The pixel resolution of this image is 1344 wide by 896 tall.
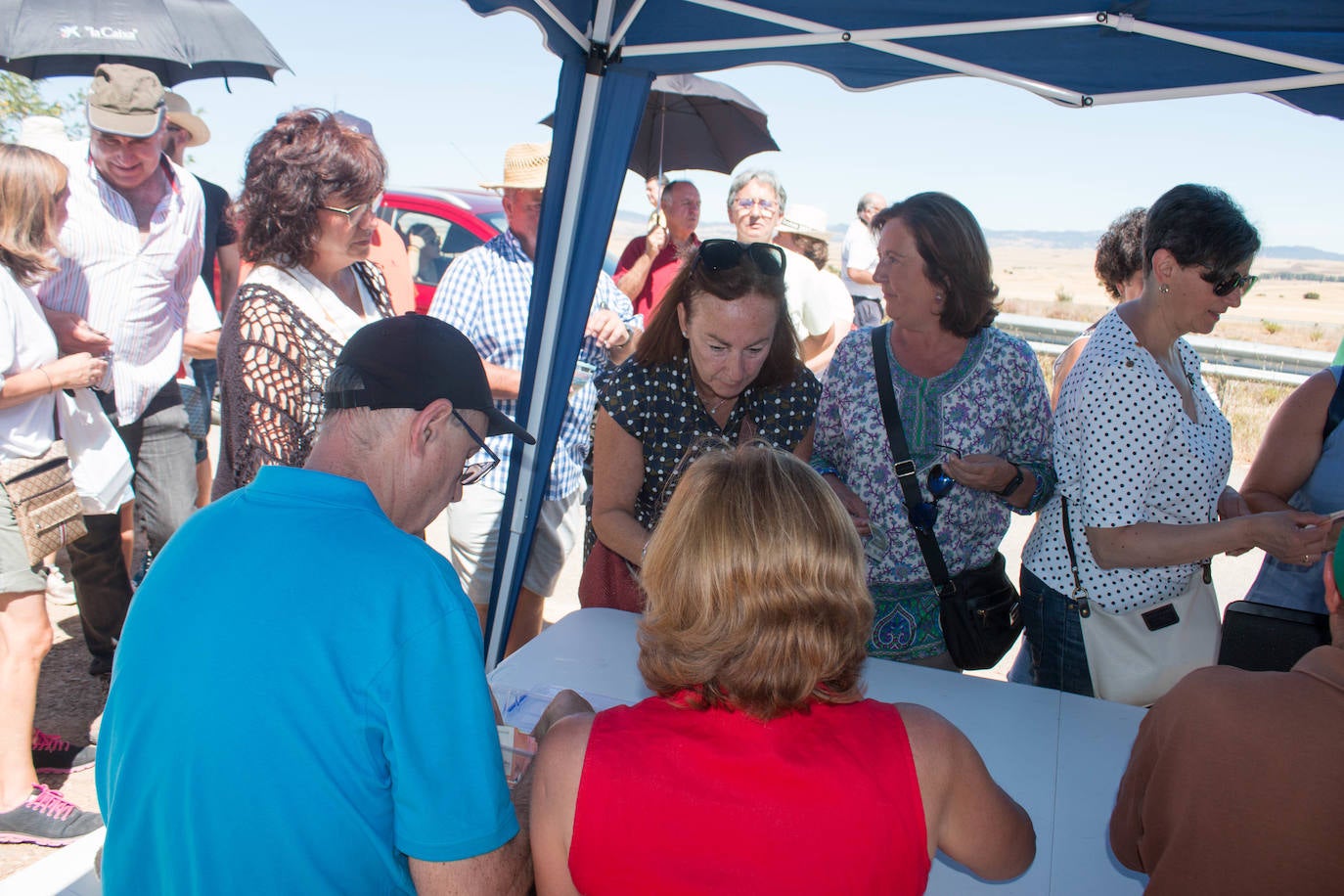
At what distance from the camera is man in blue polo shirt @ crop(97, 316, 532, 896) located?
1.08 m

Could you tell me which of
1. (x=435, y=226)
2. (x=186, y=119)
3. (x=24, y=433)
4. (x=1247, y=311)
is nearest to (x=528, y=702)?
(x=24, y=433)

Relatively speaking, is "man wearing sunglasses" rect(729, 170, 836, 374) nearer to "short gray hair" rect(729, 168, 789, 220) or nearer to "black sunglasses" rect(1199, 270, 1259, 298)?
"short gray hair" rect(729, 168, 789, 220)

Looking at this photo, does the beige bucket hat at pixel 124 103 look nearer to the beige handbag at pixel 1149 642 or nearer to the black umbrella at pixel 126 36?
the black umbrella at pixel 126 36

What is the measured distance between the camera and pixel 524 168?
144 inches

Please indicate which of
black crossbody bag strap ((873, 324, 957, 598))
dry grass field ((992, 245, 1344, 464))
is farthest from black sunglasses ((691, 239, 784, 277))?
dry grass field ((992, 245, 1344, 464))

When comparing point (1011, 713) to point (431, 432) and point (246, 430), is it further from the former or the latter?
point (246, 430)

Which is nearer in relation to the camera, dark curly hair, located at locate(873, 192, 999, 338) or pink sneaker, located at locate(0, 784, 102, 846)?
dark curly hair, located at locate(873, 192, 999, 338)

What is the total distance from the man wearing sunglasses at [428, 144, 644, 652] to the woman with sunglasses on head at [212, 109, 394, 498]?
0.83 metres

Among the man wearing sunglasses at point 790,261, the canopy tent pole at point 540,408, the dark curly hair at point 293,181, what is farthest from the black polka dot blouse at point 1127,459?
the man wearing sunglasses at point 790,261

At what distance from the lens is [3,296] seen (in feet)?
8.69

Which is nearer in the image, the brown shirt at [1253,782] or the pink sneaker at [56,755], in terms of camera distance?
the brown shirt at [1253,782]

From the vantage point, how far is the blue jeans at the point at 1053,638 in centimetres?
224

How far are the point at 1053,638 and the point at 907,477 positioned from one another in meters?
0.53

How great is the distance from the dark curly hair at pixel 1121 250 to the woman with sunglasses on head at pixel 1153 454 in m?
1.06
